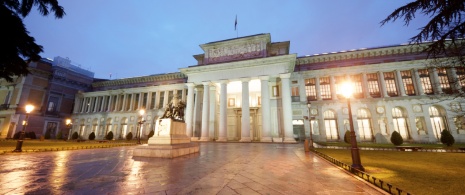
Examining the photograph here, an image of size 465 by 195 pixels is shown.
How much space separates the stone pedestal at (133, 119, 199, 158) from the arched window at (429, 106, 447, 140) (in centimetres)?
3042

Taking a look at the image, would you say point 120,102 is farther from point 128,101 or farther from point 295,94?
point 295,94

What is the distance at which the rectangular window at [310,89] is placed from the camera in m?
27.5

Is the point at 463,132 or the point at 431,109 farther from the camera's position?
the point at 431,109

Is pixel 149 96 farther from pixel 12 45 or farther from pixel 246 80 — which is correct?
pixel 12 45

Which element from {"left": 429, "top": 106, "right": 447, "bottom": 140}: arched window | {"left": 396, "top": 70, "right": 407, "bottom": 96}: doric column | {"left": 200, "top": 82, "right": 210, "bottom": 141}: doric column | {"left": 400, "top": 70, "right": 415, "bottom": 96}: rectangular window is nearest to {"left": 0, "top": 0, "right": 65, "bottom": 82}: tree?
{"left": 200, "top": 82, "right": 210, "bottom": 141}: doric column

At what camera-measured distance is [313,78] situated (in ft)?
91.9

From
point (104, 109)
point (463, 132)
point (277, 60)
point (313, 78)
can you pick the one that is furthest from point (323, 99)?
point (104, 109)

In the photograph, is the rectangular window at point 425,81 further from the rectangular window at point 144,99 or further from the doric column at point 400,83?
the rectangular window at point 144,99

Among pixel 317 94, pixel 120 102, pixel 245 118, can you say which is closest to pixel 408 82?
pixel 317 94

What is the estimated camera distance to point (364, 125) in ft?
82.1

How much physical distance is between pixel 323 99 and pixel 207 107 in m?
17.2

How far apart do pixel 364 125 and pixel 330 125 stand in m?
4.32

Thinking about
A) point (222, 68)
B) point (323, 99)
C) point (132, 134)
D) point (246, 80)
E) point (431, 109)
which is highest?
point (222, 68)

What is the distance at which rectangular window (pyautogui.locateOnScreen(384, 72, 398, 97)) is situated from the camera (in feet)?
83.3
